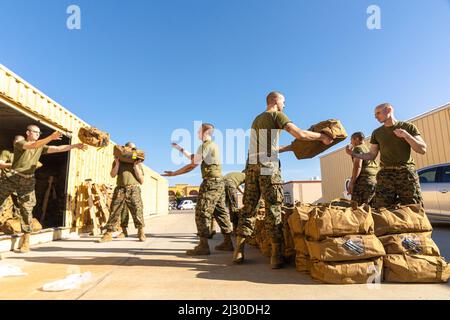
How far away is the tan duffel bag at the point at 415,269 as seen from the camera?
2.26 metres

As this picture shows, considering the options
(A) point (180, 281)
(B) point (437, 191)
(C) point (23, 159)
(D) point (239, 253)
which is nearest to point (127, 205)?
(C) point (23, 159)

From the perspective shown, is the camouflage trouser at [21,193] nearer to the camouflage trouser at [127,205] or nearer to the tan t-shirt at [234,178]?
the camouflage trouser at [127,205]

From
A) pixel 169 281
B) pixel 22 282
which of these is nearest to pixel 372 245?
pixel 169 281

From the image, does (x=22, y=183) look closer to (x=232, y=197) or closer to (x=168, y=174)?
(x=168, y=174)

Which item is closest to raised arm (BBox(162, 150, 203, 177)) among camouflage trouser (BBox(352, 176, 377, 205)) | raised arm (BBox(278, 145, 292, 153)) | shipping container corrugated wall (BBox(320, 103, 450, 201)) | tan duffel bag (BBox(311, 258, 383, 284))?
raised arm (BBox(278, 145, 292, 153))

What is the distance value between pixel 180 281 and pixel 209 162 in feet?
5.82

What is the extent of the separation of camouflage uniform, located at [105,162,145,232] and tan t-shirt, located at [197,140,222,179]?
7.57ft

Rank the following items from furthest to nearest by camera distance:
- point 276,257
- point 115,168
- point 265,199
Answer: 1. point 115,168
2. point 265,199
3. point 276,257

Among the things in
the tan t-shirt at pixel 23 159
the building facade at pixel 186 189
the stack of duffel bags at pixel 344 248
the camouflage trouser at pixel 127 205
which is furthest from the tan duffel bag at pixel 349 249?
the building facade at pixel 186 189

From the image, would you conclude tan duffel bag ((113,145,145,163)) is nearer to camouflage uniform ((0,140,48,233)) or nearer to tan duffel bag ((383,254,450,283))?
camouflage uniform ((0,140,48,233))

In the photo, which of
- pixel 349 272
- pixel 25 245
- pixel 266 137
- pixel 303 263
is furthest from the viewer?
pixel 25 245

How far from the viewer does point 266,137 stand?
3.10 meters

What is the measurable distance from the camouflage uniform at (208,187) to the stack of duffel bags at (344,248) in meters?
1.63
